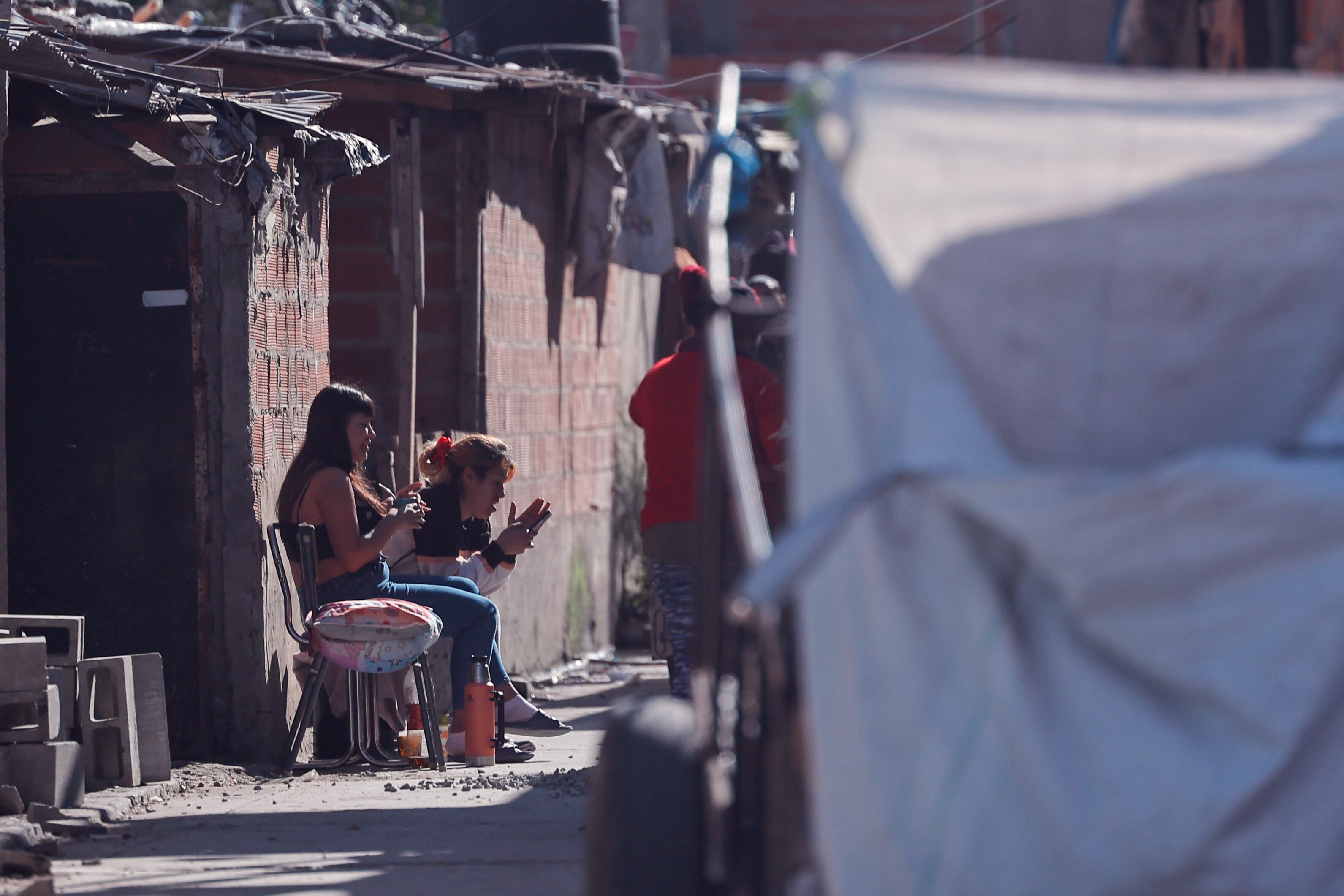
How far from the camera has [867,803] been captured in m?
2.33

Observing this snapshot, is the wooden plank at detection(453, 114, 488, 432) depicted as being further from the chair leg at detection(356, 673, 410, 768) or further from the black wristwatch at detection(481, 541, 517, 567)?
the chair leg at detection(356, 673, 410, 768)

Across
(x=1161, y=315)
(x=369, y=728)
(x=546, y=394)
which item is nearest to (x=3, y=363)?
(x=369, y=728)

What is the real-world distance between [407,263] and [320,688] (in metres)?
2.45

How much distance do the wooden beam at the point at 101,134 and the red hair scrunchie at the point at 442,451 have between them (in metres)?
1.84

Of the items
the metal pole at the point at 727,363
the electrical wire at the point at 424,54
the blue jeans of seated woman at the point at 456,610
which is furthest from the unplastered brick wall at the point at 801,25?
the metal pole at the point at 727,363

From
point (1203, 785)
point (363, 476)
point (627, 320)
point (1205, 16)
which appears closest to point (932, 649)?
point (1203, 785)

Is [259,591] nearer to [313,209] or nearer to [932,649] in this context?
[313,209]

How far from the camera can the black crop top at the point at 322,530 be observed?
7.14 meters

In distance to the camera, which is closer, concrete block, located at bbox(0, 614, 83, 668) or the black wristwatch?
concrete block, located at bbox(0, 614, 83, 668)

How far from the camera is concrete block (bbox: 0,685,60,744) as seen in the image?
228 inches

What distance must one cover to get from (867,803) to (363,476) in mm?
5709

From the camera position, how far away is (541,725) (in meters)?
8.06

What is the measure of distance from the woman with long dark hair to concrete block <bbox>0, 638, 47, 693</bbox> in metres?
1.50

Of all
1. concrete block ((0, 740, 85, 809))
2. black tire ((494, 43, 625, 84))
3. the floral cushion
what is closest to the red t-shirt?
the floral cushion
